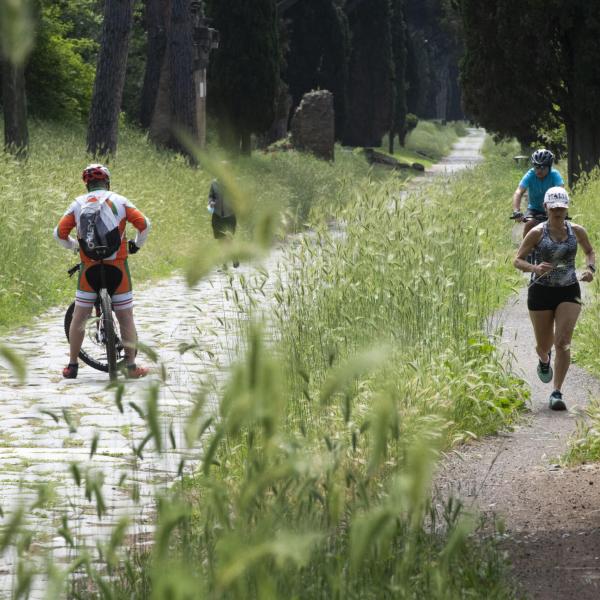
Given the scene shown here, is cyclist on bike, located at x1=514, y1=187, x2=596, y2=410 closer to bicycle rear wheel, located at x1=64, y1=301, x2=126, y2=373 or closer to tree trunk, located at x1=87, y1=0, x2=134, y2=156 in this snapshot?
bicycle rear wheel, located at x1=64, y1=301, x2=126, y2=373

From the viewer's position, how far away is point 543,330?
9445mm

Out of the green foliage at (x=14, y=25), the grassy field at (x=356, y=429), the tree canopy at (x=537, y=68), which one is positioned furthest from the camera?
the tree canopy at (x=537, y=68)

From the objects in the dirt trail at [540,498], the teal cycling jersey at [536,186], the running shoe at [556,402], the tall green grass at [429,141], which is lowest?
the tall green grass at [429,141]

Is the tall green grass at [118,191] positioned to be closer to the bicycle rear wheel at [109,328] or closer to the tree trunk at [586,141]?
the bicycle rear wheel at [109,328]

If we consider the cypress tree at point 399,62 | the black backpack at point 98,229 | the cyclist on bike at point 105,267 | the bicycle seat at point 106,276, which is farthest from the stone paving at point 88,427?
the cypress tree at point 399,62

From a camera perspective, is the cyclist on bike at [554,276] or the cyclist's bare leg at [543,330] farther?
the cyclist's bare leg at [543,330]

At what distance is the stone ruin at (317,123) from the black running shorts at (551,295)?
3018 cm

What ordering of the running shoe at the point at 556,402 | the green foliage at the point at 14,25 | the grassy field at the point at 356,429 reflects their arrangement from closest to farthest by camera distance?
the green foliage at the point at 14,25 → the grassy field at the point at 356,429 → the running shoe at the point at 556,402

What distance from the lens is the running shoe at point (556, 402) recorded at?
8.74 m

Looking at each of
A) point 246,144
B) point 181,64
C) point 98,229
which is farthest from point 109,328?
point 246,144

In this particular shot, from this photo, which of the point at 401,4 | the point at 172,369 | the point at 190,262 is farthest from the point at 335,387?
the point at 401,4

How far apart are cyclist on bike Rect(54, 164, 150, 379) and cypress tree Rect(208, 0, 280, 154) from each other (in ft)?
85.4

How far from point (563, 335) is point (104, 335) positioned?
3660 millimetres

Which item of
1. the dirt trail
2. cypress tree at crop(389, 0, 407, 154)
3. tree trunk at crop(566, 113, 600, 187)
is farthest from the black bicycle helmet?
cypress tree at crop(389, 0, 407, 154)
